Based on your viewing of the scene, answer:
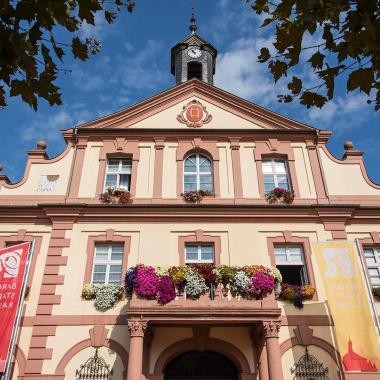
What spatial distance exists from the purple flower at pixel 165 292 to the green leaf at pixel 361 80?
29.5ft

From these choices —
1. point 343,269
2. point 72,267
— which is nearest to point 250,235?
point 343,269

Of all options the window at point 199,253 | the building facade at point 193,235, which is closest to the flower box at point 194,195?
the building facade at point 193,235

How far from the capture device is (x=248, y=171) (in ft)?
57.8

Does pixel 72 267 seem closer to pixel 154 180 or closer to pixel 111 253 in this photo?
pixel 111 253

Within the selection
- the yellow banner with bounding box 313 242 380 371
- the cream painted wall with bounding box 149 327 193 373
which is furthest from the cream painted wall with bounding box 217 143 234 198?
the cream painted wall with bounding box 149 327 193 373

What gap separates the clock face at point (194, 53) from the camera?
24.0m

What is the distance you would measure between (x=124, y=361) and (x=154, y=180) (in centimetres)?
654

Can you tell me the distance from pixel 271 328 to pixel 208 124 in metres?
9.24

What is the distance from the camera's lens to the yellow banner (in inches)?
505

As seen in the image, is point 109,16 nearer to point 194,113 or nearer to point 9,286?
point 9,286

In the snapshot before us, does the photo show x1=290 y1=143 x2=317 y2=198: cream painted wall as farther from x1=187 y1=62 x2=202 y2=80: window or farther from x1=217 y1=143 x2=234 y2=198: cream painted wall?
x1=187 y1=62 x2=202 y2=80: window

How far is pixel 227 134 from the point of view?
60.8ft

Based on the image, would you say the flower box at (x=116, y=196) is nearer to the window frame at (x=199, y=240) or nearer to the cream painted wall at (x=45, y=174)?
the cream painted wall at (x=45, y=174)

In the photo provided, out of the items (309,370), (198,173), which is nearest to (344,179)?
(198,173)
